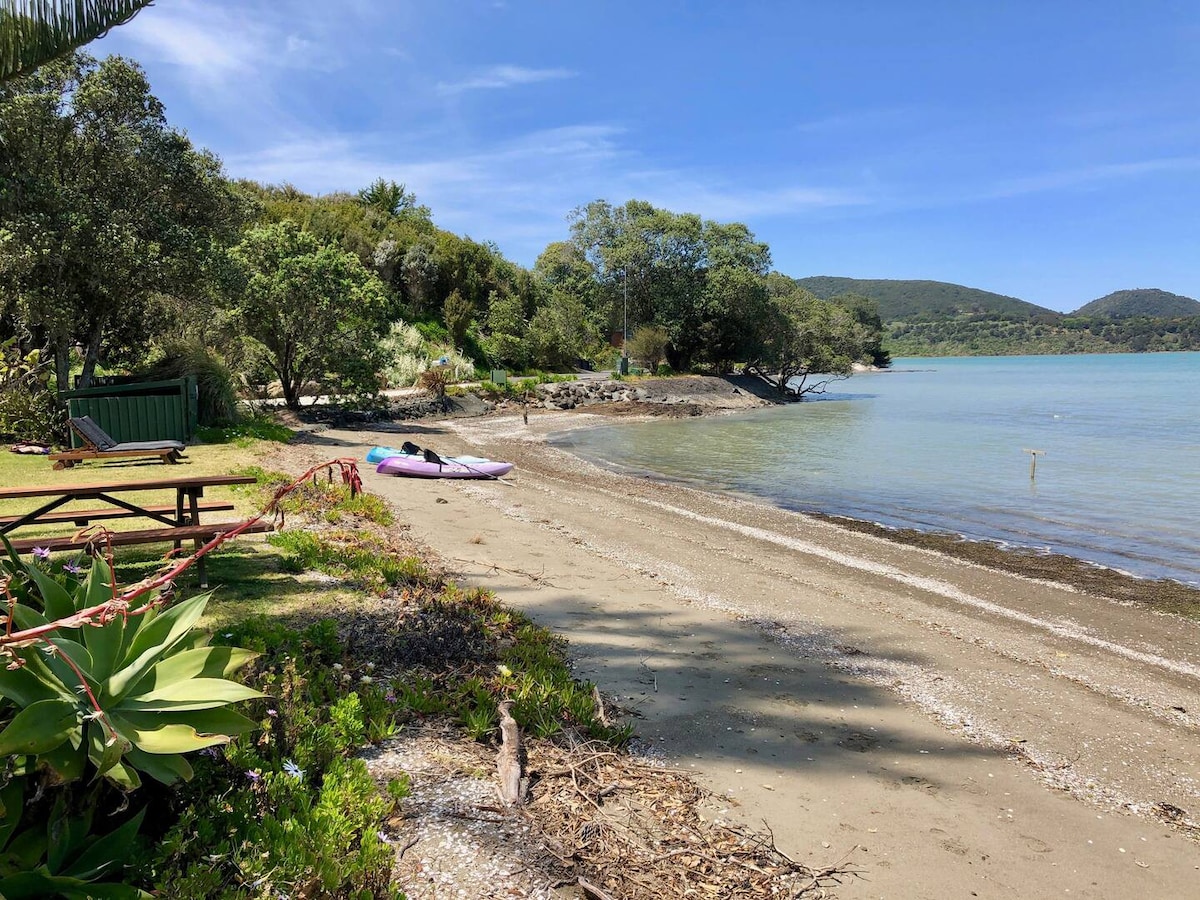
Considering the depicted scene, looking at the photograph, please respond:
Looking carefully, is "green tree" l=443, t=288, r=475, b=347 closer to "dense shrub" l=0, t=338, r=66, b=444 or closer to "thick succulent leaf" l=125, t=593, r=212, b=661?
"dense shrub" l=0, t=338, r=66, b=444

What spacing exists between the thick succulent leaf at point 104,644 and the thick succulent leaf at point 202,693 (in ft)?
0.44

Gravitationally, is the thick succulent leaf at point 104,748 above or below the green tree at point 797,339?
below

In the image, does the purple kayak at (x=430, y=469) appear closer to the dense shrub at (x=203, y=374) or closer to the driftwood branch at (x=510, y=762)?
the dense shrub at (x=203, y=374)

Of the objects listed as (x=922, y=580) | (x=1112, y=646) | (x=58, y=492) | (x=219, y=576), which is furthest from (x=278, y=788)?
(x=922, y=580)

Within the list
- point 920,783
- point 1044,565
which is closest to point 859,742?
point 920,783

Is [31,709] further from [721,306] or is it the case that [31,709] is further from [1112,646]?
[721,306]

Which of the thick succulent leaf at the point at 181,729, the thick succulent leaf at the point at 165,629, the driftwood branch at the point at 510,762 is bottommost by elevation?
the driftwood branch at the point at 510,762

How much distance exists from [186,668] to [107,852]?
526 millimetres

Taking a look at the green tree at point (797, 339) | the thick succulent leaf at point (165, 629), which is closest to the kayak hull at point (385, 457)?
the thick succulent leaf at point (165, 629)

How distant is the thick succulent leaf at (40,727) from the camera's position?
6.05ft

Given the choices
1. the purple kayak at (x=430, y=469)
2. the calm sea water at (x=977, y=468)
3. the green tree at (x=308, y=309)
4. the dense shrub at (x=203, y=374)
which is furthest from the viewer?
the green tree at (x=308, y=309)

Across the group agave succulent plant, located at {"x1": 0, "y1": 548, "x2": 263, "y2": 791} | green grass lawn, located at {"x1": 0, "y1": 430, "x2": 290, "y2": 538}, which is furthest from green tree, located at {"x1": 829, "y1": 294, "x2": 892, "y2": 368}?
agave succulent plant, located at {"x1": 0, "y1": 548, "x2": 263, "y2": 791}

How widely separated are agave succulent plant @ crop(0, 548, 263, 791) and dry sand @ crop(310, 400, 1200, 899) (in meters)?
2.34

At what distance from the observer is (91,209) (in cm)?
1335
